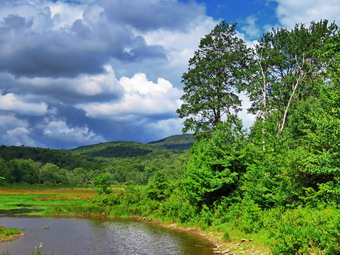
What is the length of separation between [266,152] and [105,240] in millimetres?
19009

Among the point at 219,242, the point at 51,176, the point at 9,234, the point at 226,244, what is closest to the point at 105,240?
the point at 9,234

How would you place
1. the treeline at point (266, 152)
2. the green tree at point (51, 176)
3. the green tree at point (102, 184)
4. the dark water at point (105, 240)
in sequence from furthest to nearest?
the green tree at point (51, 176) < the green tree at point (102, 184) < the dark water at point (105, 240) < the treeline at point (266, 152)

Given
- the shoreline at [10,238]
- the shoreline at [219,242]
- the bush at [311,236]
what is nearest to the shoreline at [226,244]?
the shoreline at [219,242]

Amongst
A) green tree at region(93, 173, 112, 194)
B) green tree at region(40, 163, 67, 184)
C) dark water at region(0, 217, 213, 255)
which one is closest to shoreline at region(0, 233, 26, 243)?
dark water at region(0, 217, 213, 255)

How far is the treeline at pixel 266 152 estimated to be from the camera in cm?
2080

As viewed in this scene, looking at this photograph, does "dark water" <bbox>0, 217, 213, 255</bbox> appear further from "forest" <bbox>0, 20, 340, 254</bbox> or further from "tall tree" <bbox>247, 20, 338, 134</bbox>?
"tall tree" <bbox>247, 20, 338, 134</bbox>

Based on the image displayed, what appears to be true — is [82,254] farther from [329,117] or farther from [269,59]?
[269,59]

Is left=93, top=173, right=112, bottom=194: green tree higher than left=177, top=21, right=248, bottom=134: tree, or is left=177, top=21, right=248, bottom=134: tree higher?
left=177, top=21, right=248, bottom=134: tree

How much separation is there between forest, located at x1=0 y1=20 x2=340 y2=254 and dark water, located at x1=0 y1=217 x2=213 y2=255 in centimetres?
395

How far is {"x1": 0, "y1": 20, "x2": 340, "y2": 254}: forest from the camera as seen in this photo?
68.5 feet

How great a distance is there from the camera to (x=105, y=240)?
32.6 m

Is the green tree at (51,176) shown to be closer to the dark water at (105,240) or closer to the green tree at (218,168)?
the dark water at (105,240)

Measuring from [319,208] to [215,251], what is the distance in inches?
348

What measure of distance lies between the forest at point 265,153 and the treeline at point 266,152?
9 cm
